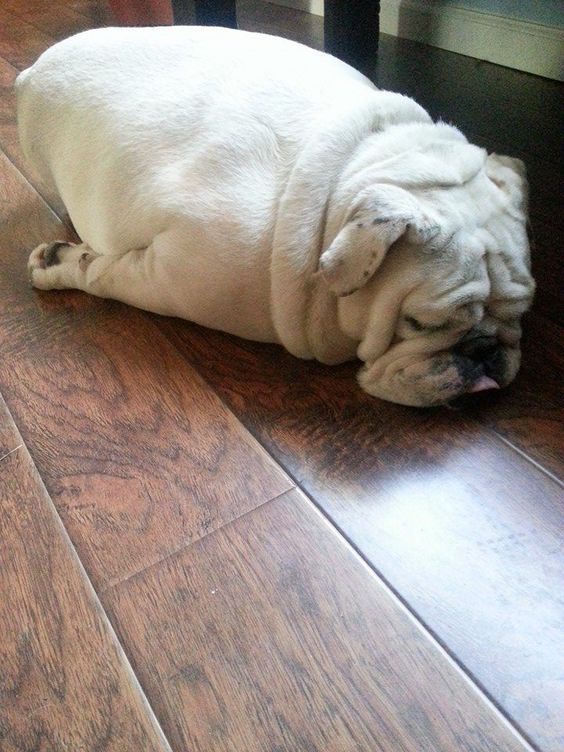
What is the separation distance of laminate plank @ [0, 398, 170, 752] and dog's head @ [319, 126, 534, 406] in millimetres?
549

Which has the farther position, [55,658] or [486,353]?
[486,353]

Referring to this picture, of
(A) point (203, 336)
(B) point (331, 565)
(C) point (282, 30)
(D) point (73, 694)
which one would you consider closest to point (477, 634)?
(B) point (331, 565)

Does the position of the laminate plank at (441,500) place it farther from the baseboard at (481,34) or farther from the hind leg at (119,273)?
the baseboard at (481,34)

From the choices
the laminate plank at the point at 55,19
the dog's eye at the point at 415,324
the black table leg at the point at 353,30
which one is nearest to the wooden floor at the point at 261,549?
the dog's eye at the point at 415,324

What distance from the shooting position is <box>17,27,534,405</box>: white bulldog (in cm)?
98

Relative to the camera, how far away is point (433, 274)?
3.16 feet

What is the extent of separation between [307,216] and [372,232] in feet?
0.53

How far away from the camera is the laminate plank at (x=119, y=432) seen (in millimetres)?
929

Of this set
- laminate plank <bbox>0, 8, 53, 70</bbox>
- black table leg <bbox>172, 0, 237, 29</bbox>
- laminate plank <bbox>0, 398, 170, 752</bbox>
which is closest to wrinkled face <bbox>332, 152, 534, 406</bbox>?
laminate plank <bbox>0, 398, 170, 752</bbox>

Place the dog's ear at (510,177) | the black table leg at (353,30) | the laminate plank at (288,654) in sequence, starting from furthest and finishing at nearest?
the black table leg at (353,30) < the dog's ear at (510,177) < the laminate plank at (288,654)

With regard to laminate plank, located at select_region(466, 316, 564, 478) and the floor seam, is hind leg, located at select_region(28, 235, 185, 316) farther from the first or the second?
laminate plank, located at select_region(466, 316, 564, 478)

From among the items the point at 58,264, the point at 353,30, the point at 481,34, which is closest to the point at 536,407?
the point at 58,264

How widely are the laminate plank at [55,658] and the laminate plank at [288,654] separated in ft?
0.09

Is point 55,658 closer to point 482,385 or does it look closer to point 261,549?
point 261,549
